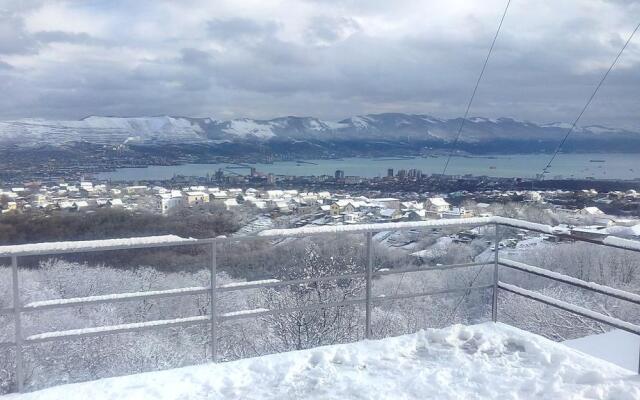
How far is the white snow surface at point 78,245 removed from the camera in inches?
141

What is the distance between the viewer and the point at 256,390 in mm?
3906

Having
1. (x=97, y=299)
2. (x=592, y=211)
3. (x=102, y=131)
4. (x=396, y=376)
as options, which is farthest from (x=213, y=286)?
(x=102, y=131)

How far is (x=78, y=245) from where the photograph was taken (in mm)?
3797

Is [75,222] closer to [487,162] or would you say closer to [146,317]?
[146,317]

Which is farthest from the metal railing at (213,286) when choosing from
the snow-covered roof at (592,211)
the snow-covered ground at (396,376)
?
the snow-covered roof at (592,211)

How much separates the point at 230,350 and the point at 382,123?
1349 centimetres

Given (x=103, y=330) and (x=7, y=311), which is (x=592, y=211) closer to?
(x=103, y=330)

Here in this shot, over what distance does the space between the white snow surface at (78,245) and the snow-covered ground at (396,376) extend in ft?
3.19

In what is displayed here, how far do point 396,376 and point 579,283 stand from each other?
1.70m

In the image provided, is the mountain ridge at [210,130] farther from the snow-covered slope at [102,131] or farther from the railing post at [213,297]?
the railing post at [213,297]

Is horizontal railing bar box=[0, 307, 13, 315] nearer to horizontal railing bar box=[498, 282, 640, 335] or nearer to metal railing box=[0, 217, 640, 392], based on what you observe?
metal railing box=[0, 217, 640, 392]

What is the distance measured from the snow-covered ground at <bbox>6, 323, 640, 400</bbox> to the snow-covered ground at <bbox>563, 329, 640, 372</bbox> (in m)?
A: 0.26

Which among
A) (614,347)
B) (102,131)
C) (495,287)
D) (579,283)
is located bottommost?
(614,347)

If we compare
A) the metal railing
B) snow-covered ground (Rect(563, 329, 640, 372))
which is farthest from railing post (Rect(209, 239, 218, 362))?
snow-covered ground (Rect(563, 329, 640, 372))
